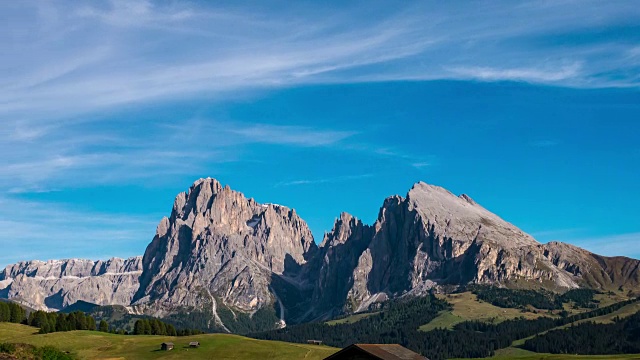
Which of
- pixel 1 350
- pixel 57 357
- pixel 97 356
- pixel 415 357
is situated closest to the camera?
pixel 415 357

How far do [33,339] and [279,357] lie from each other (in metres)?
66.6

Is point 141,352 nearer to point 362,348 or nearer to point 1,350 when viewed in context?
point 1,350

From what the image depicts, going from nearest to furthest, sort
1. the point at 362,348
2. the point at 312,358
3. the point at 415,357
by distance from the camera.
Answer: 1. the point at 362,348
2. the point at 415,357
3. the point at 312,358

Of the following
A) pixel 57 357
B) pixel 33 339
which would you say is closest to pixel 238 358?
pixel 33 339

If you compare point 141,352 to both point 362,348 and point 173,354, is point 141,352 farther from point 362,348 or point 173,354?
point 362,348

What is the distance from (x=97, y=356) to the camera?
186m

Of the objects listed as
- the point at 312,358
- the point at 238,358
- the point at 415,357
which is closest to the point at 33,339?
the point at 238,358

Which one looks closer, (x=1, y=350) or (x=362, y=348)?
(x=362, y=348)

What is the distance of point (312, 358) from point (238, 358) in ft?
67.4

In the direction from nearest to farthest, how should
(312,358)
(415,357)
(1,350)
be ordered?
(415,357) < (1,350) < (312,358)

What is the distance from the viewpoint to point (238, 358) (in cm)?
19375

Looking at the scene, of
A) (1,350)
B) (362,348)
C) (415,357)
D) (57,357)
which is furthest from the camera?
(57,357)

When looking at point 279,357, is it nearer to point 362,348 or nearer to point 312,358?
point 312,358

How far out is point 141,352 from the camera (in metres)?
200
